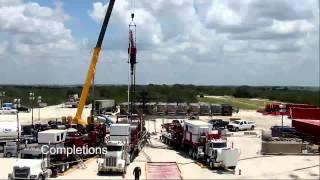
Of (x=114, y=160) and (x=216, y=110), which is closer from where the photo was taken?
(x=114, y=160)

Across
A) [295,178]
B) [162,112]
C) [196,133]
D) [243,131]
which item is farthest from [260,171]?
[162,112]

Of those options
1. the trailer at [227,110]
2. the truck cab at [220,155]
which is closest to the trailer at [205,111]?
the trailer at [227,110]

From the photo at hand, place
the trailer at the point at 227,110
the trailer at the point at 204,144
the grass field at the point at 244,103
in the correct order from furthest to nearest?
the grass field at the point at 244,103 < the trailer at the point at 227,110 < the trailer at the point at 204,144

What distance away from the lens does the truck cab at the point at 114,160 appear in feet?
115

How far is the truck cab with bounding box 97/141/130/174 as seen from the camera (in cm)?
3516

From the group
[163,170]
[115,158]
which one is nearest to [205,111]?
[163,170]

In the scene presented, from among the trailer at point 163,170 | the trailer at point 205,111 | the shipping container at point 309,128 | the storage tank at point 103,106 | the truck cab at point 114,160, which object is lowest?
the trailer at point 163,170

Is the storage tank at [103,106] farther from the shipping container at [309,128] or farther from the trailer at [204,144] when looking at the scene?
the trailer at [204,144]

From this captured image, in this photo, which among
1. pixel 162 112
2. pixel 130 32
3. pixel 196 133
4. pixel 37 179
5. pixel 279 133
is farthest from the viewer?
pixel 162 112

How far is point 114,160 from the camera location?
3534cm

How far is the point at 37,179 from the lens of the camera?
30734 millimetres

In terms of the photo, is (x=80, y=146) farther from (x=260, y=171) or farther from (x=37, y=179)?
(x=260, y=171)

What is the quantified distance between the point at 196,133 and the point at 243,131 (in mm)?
27256

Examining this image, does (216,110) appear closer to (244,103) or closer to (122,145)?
(244,103)
